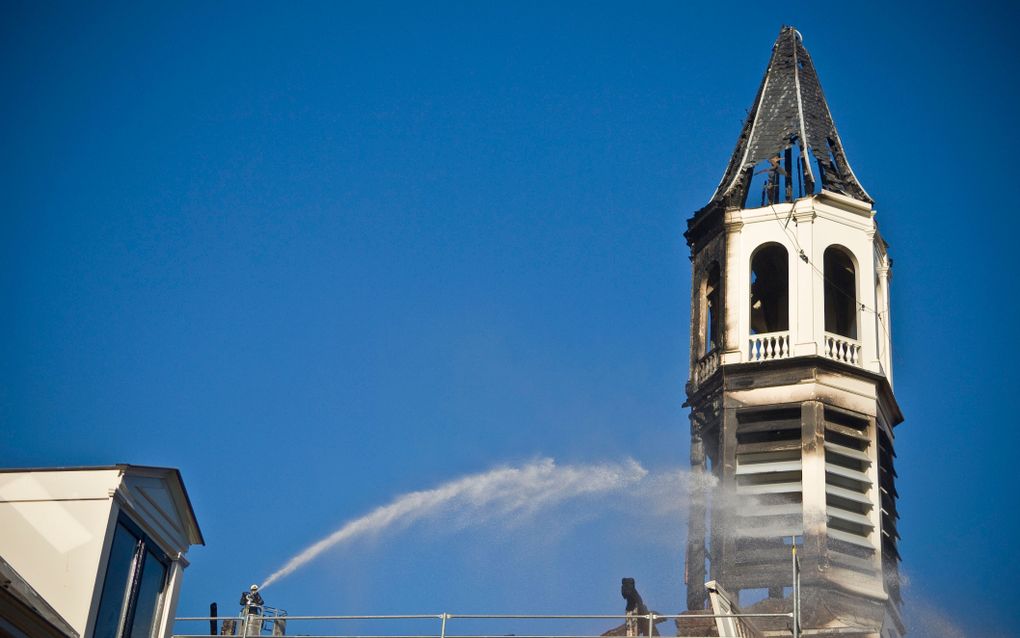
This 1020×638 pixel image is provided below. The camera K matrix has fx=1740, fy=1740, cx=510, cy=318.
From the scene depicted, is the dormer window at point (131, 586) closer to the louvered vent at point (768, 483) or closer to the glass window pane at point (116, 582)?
the glass window pane at point (116, 582)

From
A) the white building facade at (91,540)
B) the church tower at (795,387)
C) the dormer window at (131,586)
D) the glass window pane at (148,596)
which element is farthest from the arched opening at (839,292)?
the white building facade at (91,540)

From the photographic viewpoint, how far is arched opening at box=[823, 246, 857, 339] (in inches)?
2210

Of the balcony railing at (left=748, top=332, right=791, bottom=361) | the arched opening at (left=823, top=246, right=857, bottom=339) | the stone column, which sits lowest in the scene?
the stone column

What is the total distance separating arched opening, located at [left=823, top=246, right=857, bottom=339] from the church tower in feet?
0.17

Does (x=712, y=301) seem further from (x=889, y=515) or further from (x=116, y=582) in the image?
(x=116, y=582)

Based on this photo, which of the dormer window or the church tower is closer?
the dormer window

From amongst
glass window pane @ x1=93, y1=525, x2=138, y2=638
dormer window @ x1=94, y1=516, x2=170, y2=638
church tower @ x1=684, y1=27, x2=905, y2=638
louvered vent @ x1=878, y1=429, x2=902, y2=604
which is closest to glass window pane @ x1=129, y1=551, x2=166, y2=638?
dormer window @ x1=94, y1=516, x2=170, y2=638

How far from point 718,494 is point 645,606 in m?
7.19

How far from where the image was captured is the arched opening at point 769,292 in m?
58.0

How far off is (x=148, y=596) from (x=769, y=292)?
33.7m

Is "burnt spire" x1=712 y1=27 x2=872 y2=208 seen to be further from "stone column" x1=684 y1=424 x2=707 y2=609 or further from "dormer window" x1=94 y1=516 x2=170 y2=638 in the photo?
"dormer window" x1=94 y1=516 x2=170 y2=638

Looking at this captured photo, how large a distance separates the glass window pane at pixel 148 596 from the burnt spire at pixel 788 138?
30929mm

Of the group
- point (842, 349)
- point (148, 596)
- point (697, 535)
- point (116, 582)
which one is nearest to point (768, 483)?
point (697, 535)

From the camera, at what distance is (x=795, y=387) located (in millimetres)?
51875
